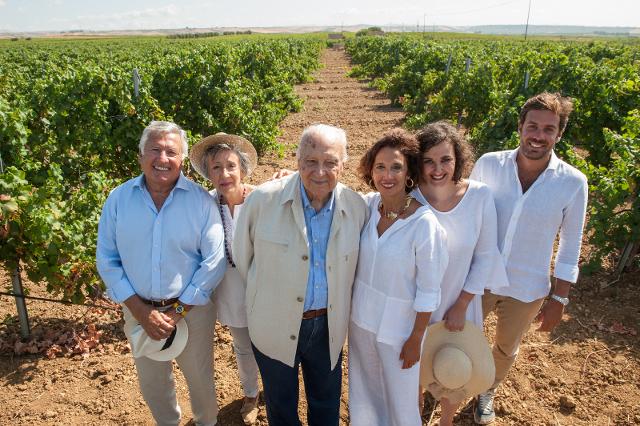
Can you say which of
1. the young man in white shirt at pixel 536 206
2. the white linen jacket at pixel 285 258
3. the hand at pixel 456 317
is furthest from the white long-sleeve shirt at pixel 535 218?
the white linen jacket at pixel 285 258

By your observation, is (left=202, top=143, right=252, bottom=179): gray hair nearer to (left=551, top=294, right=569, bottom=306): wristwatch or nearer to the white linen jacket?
the white linen jacket

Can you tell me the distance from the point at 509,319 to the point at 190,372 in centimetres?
222

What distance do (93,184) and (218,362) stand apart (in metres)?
2.23

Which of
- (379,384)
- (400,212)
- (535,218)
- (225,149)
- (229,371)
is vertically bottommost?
(229,371)

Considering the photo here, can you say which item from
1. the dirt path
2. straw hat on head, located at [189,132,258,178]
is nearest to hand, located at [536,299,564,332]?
straw hat on head, located at [189,132,258,178]

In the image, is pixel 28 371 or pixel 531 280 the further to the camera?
pixel 28 371

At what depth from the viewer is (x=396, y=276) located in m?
2.47

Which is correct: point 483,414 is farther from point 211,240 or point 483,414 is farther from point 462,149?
point 211,240

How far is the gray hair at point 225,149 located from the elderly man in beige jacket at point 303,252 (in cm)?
A: 46

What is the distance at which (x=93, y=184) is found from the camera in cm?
461

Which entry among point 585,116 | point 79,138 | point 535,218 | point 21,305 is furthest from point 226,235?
point 585,116

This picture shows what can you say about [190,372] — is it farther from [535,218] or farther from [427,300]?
[535,218]

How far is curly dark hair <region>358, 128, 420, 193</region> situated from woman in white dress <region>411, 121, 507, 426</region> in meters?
0.06

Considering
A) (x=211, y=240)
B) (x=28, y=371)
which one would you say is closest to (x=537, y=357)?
(x=211, y=240)
